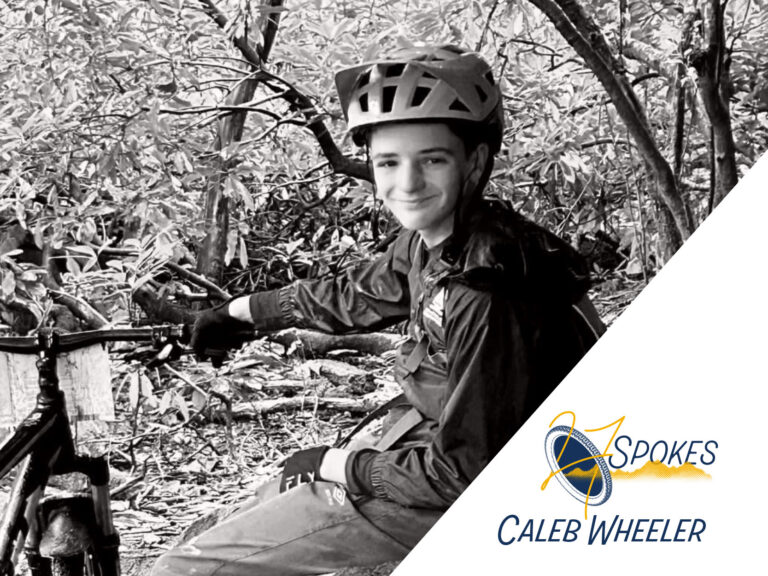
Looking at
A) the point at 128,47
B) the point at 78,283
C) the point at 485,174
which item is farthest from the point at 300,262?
the point at 485,174

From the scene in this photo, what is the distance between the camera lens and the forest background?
2051 millimetres

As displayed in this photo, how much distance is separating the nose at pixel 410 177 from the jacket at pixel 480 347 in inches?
3.5

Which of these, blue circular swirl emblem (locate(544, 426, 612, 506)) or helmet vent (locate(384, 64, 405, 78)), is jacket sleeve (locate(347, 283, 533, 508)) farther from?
helmet vent (locate(384, 64, 405, 78))

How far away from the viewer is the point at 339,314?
59.7 inches

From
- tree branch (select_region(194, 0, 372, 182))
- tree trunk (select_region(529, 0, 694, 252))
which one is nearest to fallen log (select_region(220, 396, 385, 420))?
tree branch (select_region(194, 0, 372, 182))

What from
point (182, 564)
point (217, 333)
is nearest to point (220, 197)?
point (217, 333)

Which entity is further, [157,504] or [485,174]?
[157,504]

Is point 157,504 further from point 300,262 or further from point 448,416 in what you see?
point 448,416

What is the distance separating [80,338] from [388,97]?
0.64 meters

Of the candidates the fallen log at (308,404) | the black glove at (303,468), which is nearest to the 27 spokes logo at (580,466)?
the black glove at (303,468)

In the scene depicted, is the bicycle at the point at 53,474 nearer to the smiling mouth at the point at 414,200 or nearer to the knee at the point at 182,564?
the knee at the point at 182,564

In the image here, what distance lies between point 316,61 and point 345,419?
118 cm

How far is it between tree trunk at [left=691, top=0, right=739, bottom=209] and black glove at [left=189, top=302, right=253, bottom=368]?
3.41ft

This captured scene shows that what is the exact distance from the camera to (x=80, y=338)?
1438 mm
